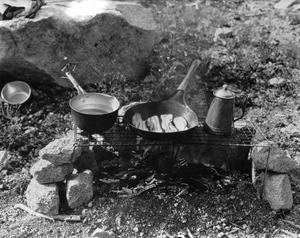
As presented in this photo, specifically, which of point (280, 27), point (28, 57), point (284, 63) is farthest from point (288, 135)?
point (28, 57)

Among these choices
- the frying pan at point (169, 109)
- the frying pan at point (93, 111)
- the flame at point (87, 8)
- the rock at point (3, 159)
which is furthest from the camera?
the flame at point (87, 8)

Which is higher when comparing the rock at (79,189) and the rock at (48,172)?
the rock at (48,172)

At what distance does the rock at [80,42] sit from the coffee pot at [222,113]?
231cm

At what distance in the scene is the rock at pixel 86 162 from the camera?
4890 mm

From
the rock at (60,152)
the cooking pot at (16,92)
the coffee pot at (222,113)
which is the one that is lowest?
the cooking pot at (16,92)

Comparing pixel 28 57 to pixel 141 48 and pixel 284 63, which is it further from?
pixel 284 63

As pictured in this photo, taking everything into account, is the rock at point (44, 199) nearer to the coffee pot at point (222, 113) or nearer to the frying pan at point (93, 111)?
the frying pan at point (93, 111)

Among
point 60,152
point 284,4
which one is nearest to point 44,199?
point 60,152

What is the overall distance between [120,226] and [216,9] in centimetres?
616

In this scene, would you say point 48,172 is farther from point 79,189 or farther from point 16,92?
point 16,92

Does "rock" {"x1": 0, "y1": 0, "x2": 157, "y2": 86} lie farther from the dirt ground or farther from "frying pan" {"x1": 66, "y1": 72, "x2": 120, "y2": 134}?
"frying pan" {"x1": 66, "y1": 72, "x2": 120, "y2": 134}

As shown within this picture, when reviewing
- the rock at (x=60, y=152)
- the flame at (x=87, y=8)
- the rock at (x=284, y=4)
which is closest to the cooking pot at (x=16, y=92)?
the flame at (x=87, y=8)

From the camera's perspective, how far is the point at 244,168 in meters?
5.18

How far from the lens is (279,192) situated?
458 cm
